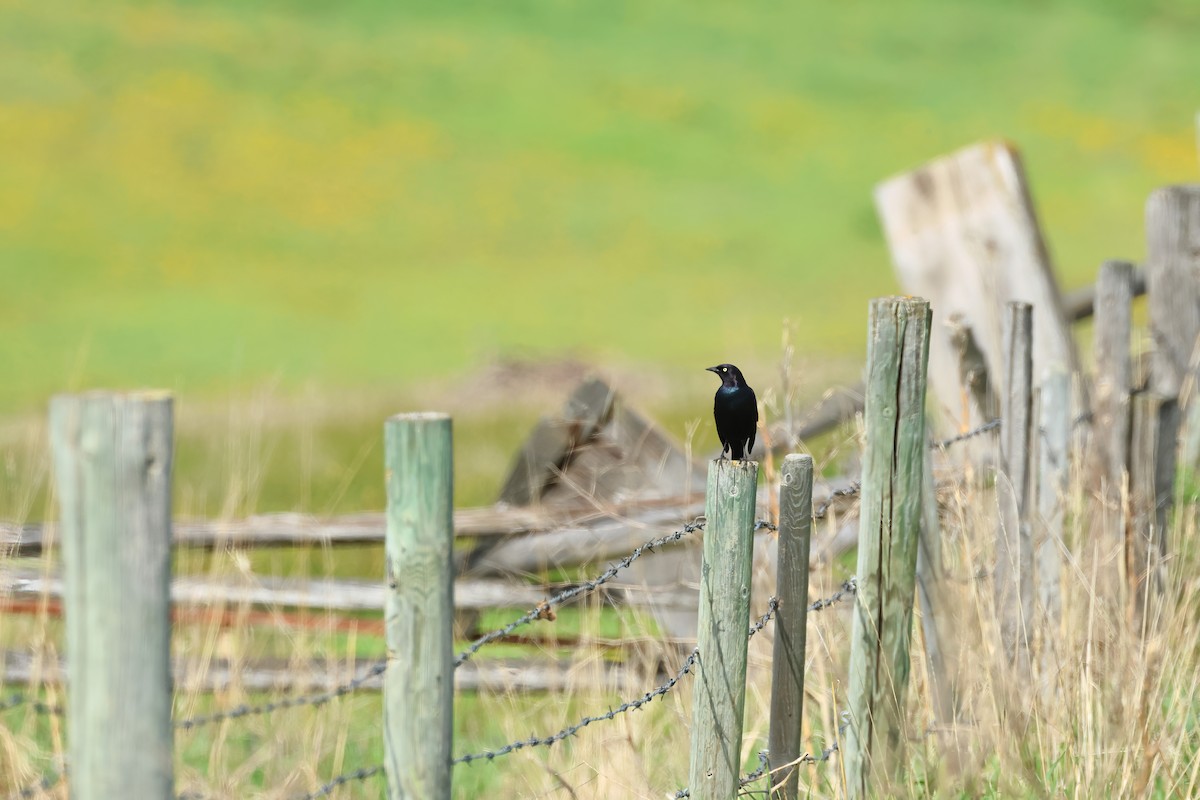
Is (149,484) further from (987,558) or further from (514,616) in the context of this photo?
(514,616)

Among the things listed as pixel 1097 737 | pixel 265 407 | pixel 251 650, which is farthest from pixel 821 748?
pixel 251 650

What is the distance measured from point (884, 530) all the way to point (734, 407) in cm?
51

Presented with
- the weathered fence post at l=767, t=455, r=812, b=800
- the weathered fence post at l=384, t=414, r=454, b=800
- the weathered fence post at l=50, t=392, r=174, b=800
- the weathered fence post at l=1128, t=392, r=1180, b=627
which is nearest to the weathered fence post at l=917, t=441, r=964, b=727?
the weathered fence post at l=767, t=455, r=812, b=800

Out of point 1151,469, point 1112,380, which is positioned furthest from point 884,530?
point 1112,380

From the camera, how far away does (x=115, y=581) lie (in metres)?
1.50

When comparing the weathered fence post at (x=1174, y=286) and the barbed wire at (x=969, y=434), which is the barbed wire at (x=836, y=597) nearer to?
the barbed wire at (x=969, y=434)

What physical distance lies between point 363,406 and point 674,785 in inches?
307

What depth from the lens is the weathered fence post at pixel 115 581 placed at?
1483mm

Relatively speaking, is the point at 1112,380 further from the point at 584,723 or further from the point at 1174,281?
the point at 584,723

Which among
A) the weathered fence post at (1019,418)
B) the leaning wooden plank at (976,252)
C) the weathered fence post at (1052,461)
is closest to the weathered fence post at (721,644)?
the weathered fence post at (1019,418)

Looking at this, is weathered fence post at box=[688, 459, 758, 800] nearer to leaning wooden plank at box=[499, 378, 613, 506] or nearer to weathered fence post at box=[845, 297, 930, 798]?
weathered fence post at box=[845, 297, 930, 798]

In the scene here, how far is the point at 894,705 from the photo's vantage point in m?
2.75

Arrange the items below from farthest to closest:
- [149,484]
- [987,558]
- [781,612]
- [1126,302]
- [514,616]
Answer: [514,616] < [1126,302] < [987,558] < [781,612] < [149,484]

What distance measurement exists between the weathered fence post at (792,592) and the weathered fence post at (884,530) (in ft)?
0.72
